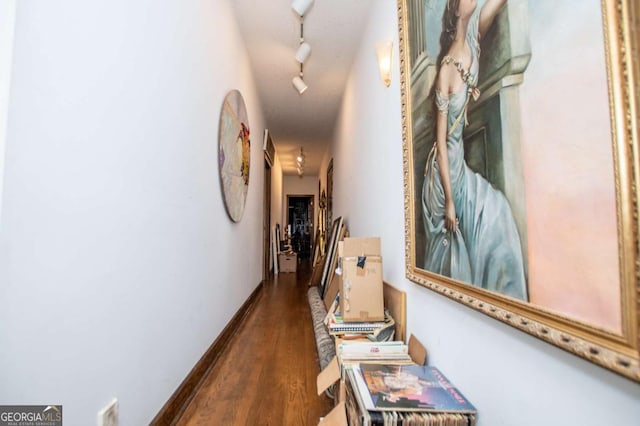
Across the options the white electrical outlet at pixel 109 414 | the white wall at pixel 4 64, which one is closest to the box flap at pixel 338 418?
the white electrical outlet at pixel 109 414

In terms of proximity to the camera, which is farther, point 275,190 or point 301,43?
point 275,190

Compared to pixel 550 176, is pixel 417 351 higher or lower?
lower

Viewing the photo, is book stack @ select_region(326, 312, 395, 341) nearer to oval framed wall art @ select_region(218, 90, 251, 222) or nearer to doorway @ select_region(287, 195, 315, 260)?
oval framed wall art @ select_region(218, 90, 251, 222)

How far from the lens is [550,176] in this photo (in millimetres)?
624

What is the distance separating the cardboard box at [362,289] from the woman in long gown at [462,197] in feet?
1.30

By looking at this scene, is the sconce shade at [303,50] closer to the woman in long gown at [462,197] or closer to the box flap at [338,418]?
the woman in long gown at [462,197]

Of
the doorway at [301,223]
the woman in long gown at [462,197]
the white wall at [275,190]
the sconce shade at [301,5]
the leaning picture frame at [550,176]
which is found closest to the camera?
the leaning picture frame at [550,176]

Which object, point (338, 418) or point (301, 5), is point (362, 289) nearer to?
point (338, 418)

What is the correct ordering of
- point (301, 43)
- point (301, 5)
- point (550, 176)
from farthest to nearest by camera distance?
point (301, 43) → point (301, 5) → point (550, 176)

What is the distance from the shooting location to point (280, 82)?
12.2 feet

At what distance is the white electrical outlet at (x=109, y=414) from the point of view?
2.99 feet

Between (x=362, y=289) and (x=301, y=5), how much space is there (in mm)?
2218

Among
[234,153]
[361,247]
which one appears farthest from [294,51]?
[361,247]

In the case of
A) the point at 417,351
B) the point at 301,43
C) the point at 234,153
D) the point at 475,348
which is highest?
the point at 301,43
